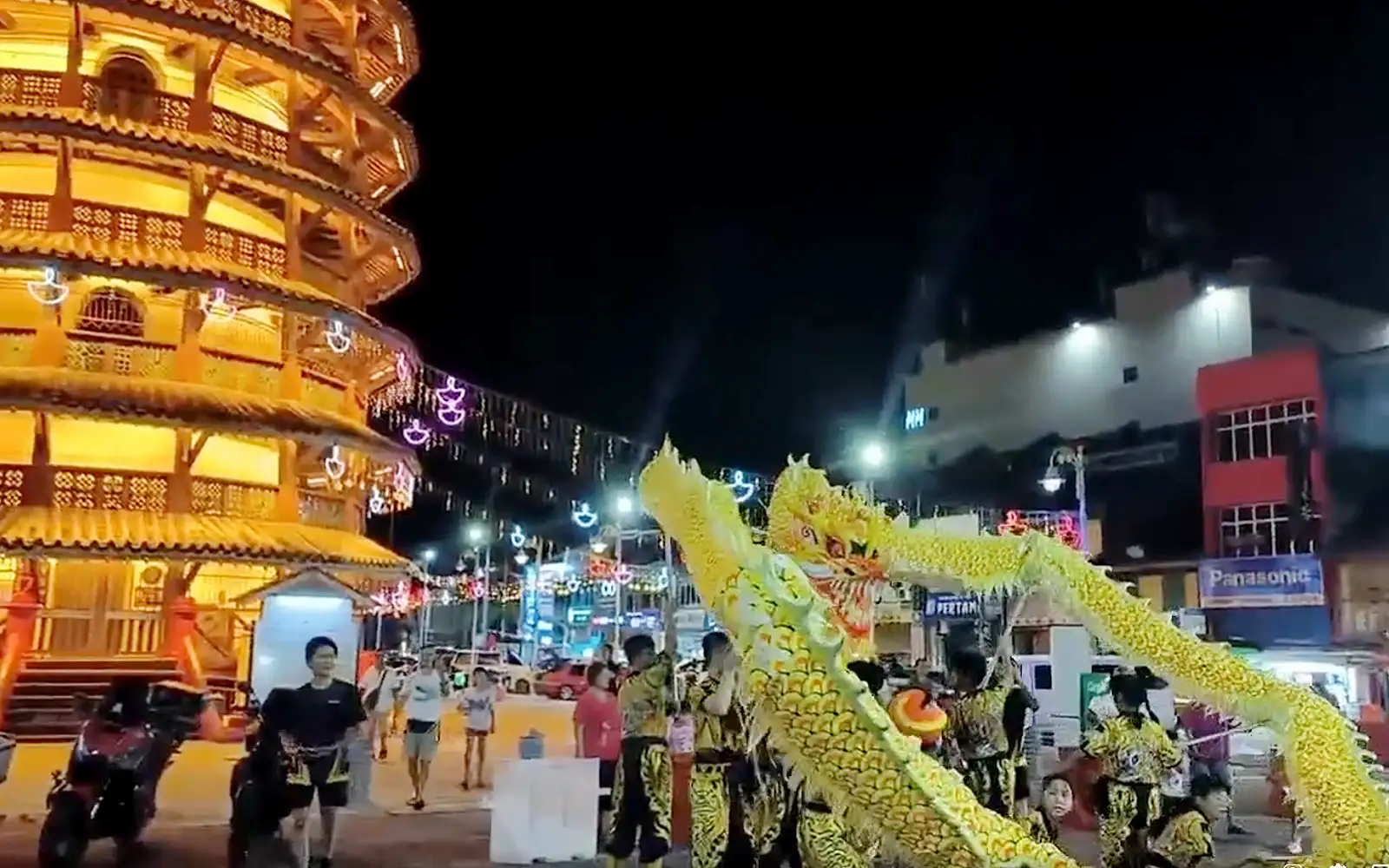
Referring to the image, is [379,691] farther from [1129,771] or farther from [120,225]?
[1129,771]

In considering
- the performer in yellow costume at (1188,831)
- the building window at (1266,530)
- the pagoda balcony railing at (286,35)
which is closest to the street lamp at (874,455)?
the building window at (1266,530)

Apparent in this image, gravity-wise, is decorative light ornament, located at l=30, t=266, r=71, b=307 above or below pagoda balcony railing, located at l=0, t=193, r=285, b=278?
below

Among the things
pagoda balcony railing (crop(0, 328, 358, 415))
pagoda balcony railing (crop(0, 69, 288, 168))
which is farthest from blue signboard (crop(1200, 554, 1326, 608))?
pagoda balcony railing (crop(0, 69, 288, 168))

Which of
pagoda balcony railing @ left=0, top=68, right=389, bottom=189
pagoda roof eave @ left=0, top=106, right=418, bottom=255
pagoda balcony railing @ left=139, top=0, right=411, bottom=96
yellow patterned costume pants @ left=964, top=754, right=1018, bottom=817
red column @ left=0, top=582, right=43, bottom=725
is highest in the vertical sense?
pagoda balcony railing @ left=139, top=0, right=411, bottom=96

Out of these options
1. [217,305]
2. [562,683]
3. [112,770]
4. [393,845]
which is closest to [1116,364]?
[562,683]

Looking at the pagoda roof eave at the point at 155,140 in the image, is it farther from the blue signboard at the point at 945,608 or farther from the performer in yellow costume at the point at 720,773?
the blue signboard at the point at 945,608

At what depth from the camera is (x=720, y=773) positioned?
777 cm

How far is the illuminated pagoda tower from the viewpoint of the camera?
58.2 ft

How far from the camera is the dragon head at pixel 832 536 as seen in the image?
29.1 ft

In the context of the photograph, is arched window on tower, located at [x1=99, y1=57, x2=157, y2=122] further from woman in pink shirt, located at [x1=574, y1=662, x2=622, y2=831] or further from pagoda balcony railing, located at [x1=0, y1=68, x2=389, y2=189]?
woman in pink shirt, located at [x1=574, y1=662, x2=622, y2=831]

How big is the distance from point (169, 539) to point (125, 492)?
1680 millimetres

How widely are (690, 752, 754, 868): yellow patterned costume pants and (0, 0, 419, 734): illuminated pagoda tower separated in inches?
466

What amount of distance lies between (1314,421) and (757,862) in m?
27.3

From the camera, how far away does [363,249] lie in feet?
77.3
